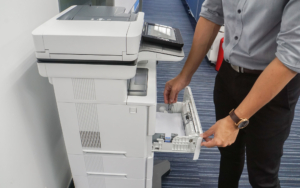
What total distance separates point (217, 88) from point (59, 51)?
639 mm

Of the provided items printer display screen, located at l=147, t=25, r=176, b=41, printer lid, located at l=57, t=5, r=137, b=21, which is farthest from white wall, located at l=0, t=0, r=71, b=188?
printer display screen, located at l=147, t=25, r=176, b=41

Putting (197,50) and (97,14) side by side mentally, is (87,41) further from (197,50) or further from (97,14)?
(197,50)

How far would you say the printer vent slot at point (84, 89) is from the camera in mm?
752

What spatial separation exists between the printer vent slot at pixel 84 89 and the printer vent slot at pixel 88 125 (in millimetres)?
36

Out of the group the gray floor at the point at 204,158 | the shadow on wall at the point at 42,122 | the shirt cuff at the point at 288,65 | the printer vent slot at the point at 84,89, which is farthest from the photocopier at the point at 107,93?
the gray floor at the point at 204,158

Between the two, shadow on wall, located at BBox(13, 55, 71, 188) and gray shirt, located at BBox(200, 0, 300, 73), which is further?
shadow on wall, located at BBox(13, 55, 71, 188)

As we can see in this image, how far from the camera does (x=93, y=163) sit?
0.92m

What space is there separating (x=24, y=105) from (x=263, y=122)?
82 cm

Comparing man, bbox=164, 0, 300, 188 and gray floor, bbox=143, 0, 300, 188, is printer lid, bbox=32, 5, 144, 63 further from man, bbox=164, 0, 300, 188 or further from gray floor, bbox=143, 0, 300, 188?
gray floor, bbox=143, 0, 300, 188

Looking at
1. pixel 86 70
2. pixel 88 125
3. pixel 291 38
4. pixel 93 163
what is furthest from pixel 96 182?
pixel 291 38

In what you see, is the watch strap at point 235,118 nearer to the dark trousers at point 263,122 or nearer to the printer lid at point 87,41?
the dark trousers at point 263,122

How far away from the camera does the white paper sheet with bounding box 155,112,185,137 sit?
3.28 ft

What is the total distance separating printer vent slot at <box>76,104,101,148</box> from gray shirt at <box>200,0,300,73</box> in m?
0.53

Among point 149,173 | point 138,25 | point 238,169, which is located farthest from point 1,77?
point 238,169
